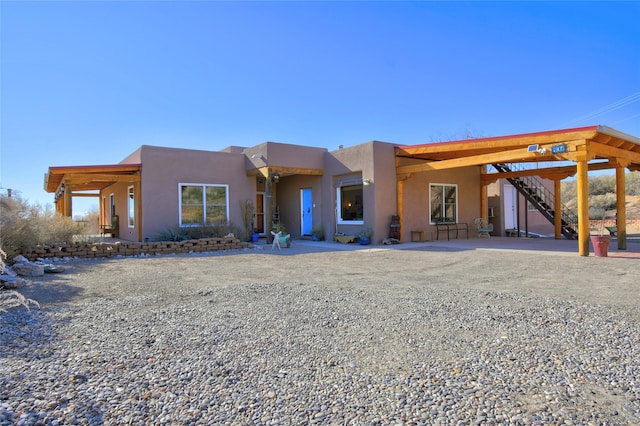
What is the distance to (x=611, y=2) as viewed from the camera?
12.1 meters

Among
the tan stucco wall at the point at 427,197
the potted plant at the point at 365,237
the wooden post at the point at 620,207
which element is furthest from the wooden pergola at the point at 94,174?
the wooden post at the point at 620,207

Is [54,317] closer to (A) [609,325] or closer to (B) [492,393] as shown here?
(B) [492,393]

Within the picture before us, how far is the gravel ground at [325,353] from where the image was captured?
235cm

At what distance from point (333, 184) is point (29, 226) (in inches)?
380

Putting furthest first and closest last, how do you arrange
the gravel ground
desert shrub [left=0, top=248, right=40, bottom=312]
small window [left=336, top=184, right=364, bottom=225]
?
1. small window [left=336, top=184, right=364, bottom=225]
2. desert shrub [left=0, top=248, right=40, bottom=312]
3. the gravel ground

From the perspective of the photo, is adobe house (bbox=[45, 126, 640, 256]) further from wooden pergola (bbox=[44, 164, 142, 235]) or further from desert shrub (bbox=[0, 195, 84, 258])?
desert shrub (bbox=[0, 195, 84, 258])

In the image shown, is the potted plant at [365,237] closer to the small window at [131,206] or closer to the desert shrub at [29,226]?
the small window at [131,206]

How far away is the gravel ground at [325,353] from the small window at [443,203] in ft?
28.7

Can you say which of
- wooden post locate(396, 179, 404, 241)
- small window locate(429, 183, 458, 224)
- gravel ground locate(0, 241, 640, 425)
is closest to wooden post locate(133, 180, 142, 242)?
gravel ground locate(0, 241, 640, 425)

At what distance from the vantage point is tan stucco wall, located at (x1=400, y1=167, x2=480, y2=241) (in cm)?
1430

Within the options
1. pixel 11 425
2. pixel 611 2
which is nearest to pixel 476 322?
pixel 11 425

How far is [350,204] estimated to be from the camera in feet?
47.9

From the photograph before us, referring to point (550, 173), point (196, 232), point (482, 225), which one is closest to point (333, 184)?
point (196, 232)

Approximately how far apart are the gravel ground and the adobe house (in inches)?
275
